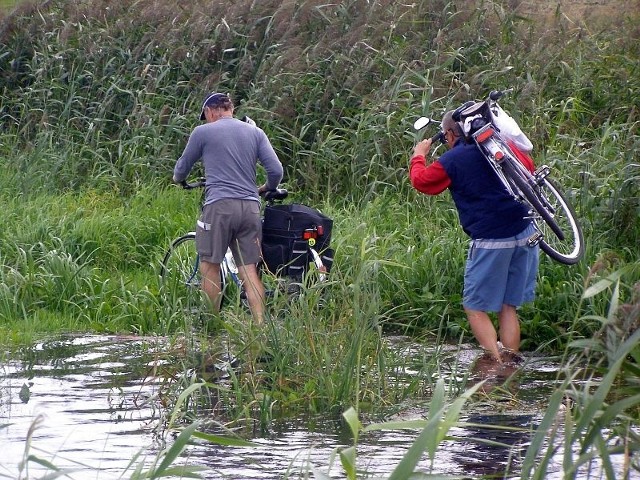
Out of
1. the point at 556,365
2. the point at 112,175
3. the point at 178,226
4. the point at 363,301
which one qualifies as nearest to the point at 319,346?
the point at 363,301

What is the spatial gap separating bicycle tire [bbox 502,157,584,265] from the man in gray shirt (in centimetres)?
203

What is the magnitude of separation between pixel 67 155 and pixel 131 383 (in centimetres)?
634

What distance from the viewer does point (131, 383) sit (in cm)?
784

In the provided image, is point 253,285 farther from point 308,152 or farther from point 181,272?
point 308,152

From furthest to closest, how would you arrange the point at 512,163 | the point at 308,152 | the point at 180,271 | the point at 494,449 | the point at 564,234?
the point at 308,152
the point at 180,271
the point at 564,234
the point at 512,163
the point at 494,449

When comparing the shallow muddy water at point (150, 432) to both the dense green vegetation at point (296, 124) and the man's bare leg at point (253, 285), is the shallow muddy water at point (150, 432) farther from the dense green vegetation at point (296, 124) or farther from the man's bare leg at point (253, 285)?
the dense green vegetation at point (296, 124)

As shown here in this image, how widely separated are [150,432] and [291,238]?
114 inches

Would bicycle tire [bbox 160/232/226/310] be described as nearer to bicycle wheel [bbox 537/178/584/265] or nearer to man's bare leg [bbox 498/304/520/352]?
man's bare leg [bbox 498/304/520/352]

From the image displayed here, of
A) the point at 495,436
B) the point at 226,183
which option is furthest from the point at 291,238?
the point at 495,436

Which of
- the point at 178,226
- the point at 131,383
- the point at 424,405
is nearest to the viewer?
the point at 424,405

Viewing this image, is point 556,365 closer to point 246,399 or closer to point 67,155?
point 246,399

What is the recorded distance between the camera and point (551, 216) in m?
8.09

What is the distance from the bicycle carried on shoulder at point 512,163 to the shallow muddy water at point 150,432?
92 cm

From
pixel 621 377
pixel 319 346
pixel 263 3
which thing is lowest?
pixel 319 346
